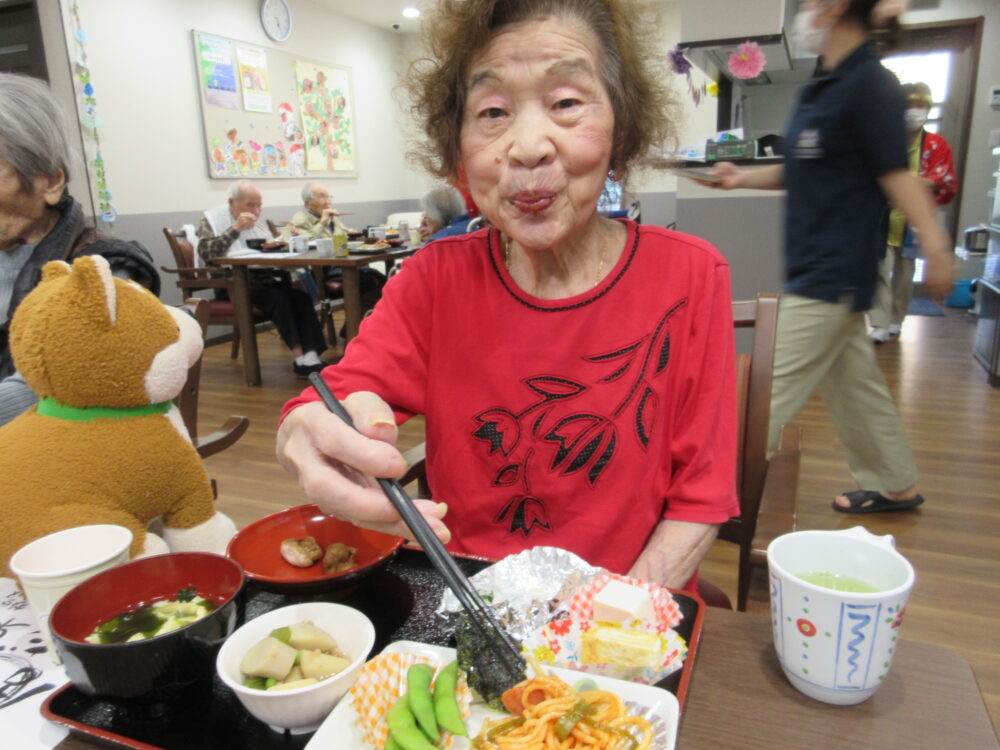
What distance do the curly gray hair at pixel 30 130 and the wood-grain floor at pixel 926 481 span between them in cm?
162

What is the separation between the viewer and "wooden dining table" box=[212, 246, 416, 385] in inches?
168

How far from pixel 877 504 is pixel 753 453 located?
1.74m

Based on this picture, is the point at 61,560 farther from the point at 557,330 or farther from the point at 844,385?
the point at 844,385

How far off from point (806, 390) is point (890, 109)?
0.84 meters

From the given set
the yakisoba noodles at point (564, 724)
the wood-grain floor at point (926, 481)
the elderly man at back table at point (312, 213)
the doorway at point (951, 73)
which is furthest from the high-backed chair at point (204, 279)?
the doorway at point (951, 73)

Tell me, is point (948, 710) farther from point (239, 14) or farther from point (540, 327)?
point (239, 14)

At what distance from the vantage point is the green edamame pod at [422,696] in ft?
1.82

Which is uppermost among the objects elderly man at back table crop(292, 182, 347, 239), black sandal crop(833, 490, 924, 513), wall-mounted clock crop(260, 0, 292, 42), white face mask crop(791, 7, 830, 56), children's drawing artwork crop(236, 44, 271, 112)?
wall-mounted clock crop(260, 0, 292, 42)

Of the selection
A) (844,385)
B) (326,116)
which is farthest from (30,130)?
(326,116)

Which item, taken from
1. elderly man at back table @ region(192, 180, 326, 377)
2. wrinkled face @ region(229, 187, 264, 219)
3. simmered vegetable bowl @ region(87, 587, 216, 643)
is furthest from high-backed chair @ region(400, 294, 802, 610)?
wrinkled face @ region(229, 187, 264, 219)

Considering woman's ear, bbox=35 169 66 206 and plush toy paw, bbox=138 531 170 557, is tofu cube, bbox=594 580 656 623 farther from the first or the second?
woman's ear, bbox=35 169 66 206

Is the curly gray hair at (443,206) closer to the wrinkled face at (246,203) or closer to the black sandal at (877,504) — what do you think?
the wrinkled face at (246,203)

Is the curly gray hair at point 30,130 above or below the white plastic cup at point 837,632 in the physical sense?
above

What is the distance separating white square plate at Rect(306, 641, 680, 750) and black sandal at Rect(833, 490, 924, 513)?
7.92 feet
